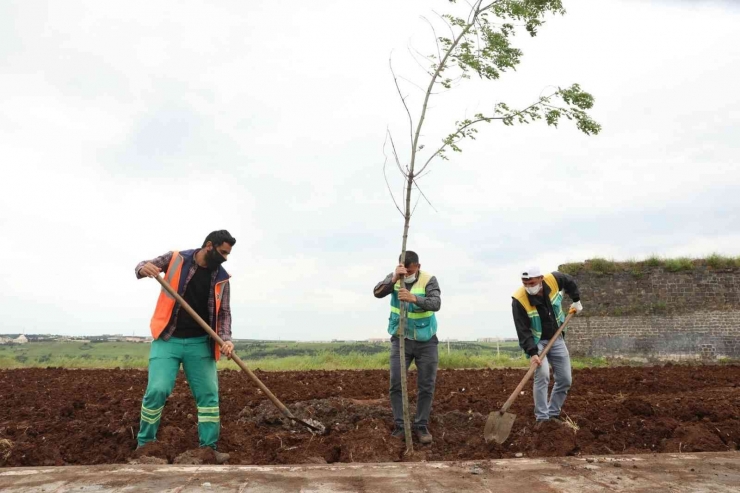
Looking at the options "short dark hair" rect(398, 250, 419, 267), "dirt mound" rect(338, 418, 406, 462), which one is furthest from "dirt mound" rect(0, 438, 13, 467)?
"short dark hair" rect(398, 250, 419, 267)

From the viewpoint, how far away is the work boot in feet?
17.7

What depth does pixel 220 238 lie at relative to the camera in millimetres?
4738

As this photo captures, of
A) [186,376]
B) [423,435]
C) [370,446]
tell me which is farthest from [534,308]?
[186,376]

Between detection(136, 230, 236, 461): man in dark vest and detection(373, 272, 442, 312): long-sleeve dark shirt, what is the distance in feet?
4.50

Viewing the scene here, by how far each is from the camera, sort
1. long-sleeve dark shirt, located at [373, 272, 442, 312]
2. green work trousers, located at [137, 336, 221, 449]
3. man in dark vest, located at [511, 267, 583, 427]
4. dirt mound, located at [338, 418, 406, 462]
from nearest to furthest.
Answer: green work trousers, located at [137, 336, 221, 449] < dirt mound, located at [338, 418, 406, 462] < long-sleeve dark shirt, located at [373, 272, 442, 312] < man in dark vest, located at [511, 267, 583, 427]

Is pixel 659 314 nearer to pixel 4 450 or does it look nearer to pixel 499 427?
pixel 499 427

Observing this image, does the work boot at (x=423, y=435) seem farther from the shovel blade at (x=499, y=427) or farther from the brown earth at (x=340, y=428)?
the shovel blade at (x=499, y=427)

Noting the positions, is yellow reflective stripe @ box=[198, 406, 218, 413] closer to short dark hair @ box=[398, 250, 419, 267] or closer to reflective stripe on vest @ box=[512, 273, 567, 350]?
short dark hair @ box=[398, 250, 419, 267]

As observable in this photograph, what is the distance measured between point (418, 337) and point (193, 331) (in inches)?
78.8

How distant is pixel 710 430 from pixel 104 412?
643 centimetres

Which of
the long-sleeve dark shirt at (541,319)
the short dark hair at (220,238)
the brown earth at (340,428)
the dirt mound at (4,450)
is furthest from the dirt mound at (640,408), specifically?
the dirt mound at (4,450)

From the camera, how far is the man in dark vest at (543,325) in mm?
5883

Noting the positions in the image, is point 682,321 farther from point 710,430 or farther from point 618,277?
point 710,430

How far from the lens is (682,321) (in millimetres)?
17609
